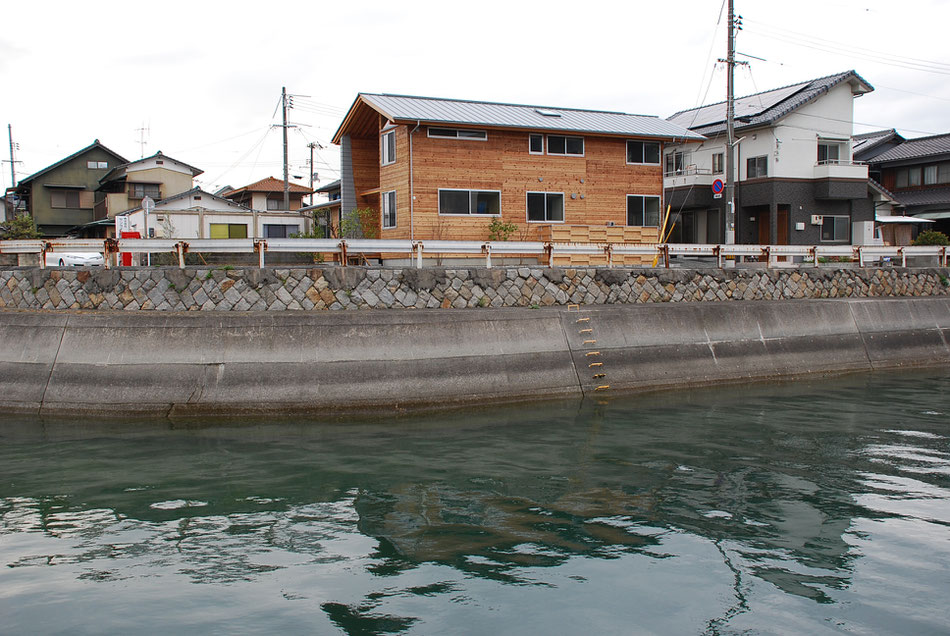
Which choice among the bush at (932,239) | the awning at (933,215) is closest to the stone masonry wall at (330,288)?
the bush at (932,239)

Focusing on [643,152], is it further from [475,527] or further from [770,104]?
[475,527]

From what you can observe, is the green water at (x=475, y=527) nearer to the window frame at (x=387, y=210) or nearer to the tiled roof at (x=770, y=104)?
the window frame at (x=387, y=210)

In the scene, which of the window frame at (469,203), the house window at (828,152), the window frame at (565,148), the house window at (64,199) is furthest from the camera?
the house window at (64,199)

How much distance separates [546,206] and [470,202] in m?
2.96

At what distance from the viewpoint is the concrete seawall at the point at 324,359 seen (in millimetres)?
13875

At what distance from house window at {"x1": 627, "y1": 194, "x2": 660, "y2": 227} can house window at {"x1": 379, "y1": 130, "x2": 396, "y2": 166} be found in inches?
352

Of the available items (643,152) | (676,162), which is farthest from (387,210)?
(676,162)

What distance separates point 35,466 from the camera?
1052 cm

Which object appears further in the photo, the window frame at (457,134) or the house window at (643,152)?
the house window at (643,152)

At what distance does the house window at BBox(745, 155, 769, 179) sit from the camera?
34281mm

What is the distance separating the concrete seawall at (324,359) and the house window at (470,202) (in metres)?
8.80

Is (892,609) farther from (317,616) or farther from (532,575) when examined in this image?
(317,616)

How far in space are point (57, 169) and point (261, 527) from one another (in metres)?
53.6

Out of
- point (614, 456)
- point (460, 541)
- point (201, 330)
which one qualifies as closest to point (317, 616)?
point (460, 541)
